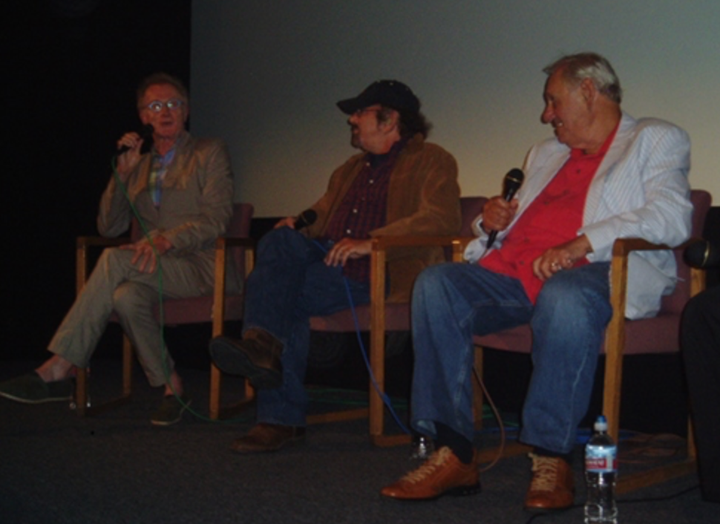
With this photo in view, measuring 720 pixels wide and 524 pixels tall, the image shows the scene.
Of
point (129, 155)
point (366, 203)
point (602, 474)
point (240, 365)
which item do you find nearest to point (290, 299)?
point (240, 365)

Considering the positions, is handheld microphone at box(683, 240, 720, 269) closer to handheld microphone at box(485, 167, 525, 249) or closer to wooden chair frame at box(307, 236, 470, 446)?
handheld microphone at box(485, 167, 525, 249)

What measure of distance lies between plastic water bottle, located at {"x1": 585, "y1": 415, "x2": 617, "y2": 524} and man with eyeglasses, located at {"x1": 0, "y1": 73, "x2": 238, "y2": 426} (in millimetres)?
1526

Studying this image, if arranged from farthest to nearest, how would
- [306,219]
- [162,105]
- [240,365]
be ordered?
[162,105]
[306,219]
[240,365]

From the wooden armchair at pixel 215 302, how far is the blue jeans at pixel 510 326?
1.01m

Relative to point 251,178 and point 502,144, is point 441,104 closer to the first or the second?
point 502,144

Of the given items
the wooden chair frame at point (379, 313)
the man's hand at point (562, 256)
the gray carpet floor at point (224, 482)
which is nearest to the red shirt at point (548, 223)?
the man's hand at point (562, 256)

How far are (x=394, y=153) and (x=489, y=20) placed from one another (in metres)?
0.68

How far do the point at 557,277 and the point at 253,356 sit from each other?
0.83m

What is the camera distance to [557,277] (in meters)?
2.04

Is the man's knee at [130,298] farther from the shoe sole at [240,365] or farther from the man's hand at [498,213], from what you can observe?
the man's hand at [498,213]

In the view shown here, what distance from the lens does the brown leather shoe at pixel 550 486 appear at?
1.91 metres

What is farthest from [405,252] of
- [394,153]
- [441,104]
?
[441,104]

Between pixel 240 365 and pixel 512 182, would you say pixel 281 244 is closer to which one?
pixel 240 365

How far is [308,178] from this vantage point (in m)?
4.10
